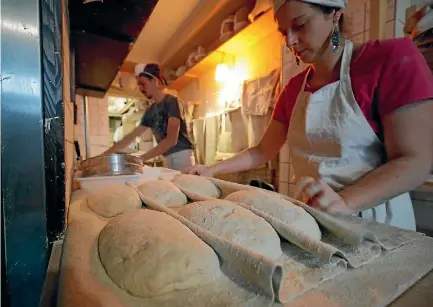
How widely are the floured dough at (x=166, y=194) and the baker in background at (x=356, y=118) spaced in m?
0.37

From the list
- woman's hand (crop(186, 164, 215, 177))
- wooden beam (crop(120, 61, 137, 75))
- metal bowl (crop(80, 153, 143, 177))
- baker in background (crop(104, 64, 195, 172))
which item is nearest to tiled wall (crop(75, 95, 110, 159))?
wooden beam (crop(120, 61, 137, 75))

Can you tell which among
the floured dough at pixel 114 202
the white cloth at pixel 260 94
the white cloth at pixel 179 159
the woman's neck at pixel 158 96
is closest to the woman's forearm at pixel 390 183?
the floured dough at pixel 114 202

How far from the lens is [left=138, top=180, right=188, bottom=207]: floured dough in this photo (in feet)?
2.48

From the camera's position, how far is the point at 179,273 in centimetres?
37

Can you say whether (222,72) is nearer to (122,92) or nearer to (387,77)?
(387,77)

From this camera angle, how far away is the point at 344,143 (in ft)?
2.97

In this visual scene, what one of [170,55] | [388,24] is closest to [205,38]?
[170,55]

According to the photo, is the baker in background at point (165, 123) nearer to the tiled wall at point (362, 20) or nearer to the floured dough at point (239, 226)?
the tiled wall at point (362, 20)

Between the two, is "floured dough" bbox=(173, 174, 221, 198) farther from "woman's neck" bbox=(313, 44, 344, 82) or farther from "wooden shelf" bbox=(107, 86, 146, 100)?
"wooden shelf" bbox=(107, 86, 146, 100)

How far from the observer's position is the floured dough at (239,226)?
0.46m

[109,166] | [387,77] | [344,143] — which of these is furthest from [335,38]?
[109,166]

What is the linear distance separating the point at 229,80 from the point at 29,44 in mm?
2788

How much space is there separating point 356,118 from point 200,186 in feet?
2.01

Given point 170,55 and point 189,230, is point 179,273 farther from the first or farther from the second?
point 170,55
